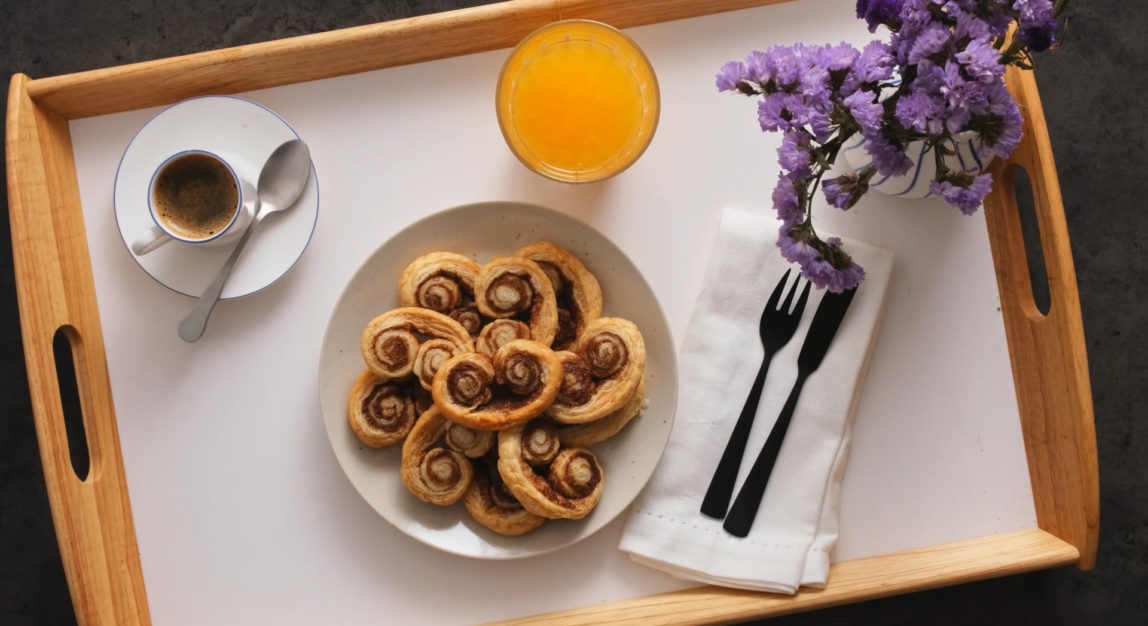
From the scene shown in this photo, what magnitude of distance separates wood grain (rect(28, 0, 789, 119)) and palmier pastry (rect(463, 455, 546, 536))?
65 centimetres

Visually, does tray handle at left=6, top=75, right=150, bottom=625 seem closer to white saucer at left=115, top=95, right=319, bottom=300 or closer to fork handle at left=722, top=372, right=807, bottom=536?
white saucer at left=115, top=95, right=319, bottom=300

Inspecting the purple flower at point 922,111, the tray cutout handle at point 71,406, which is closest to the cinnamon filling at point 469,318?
the purple flower at point 922,111

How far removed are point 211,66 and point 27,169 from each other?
304 millimetres

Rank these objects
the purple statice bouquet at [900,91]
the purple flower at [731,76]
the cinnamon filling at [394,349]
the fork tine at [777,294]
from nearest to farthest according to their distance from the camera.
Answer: the purple statice bouquet at [900,91] → the purple flower at [731,76] → the cinnamon filling at [394,349] → the fork tine at [777,294]

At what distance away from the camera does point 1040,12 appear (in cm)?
95

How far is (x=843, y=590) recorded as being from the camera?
1.35 metres

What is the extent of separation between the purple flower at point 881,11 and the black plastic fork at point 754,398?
459 mm

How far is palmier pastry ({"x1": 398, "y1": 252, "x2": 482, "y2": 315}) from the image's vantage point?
4.36 ft

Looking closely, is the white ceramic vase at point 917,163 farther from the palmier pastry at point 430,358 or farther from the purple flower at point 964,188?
the palmier pastry at point 430,358

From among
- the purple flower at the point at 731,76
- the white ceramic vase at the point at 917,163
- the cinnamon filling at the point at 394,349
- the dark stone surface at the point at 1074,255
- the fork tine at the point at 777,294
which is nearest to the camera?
the purple flower at the point at 731,76

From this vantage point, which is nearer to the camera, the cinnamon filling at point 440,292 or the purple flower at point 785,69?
the purple flower at point 785,69

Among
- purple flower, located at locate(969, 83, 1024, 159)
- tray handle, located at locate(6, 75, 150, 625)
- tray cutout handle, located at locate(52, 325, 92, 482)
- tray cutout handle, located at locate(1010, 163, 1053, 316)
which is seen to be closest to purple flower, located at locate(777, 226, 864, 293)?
purple flower, located at locate(969, 83, 1024, 159)

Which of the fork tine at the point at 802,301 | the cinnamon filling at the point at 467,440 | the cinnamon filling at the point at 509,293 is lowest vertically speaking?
the cinnamon filling at the point at 467,440

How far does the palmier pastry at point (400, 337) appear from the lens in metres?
1.30
